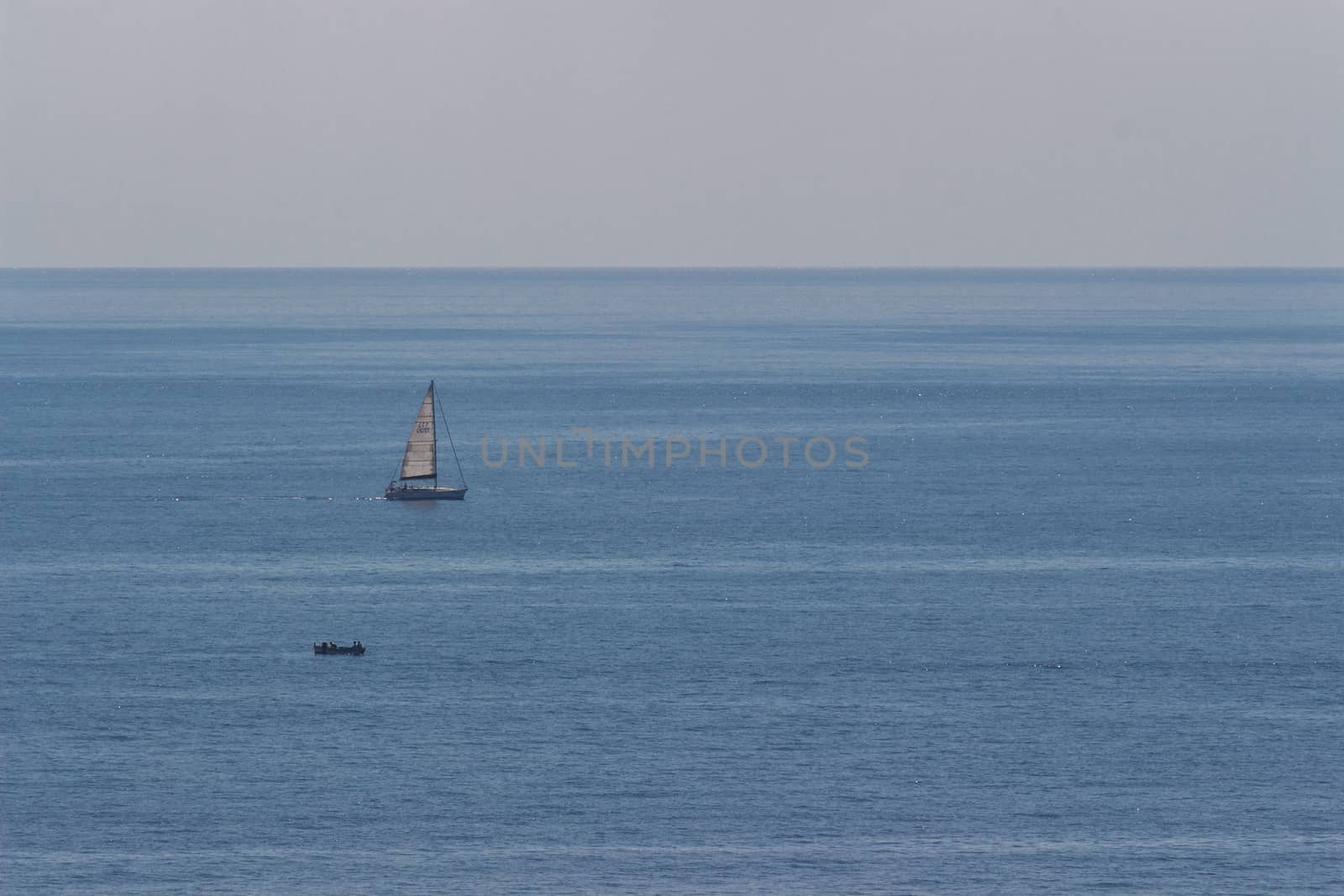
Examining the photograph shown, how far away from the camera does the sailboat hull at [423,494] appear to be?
453ft

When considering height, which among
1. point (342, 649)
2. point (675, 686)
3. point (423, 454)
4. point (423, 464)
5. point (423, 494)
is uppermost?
point (423, 454)

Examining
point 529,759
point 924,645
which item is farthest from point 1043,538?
point 529,759

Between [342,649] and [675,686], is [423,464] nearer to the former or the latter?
[342,649]

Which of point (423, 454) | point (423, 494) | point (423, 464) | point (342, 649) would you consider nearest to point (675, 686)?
point (342, 649)

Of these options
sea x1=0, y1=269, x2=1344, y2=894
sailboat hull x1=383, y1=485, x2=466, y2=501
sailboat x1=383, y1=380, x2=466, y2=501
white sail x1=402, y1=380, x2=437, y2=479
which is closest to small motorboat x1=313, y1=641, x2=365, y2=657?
sea x1=0, y1=269, x2=1344, y2=894

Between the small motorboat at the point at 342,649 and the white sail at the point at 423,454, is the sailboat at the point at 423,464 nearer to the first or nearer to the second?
the white sail at the point at 423,454

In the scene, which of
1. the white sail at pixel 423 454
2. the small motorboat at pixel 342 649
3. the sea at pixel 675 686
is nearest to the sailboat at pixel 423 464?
the white sail at pixel 423 454

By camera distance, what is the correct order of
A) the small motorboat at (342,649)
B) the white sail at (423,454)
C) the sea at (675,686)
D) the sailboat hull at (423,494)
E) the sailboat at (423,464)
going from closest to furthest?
the sea at (675,686), the small motorboat at (342,649), the sailboat hull at (423,494), the sailboat at (423,464), the white sail at (423,454)

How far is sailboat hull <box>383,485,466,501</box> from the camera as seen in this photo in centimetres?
13800

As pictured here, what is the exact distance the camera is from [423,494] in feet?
453

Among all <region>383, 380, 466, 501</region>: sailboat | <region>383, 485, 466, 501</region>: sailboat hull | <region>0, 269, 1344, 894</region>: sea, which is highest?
<region>383, 380, 466, 501</region>: sailboat

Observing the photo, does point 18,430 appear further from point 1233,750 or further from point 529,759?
point 1233,750

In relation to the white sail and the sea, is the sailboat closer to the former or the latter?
the white sail

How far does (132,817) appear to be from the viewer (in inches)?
2736
